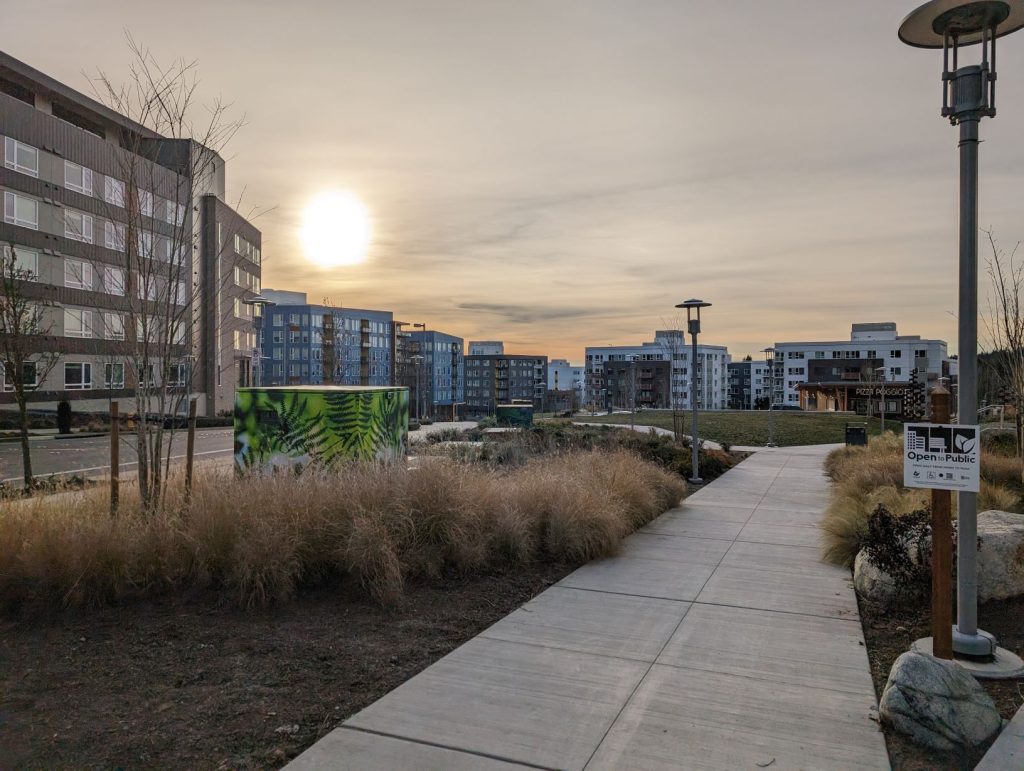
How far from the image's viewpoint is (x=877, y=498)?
9031 mm

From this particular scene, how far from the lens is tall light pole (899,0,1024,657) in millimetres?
4867

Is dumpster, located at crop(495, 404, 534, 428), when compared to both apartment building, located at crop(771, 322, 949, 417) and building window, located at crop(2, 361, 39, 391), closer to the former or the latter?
building window, located at crop(2, 361, 39, 391)

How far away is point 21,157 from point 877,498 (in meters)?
42.0

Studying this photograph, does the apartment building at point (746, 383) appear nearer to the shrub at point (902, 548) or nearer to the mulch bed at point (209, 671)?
the shrub at point (902, 548)

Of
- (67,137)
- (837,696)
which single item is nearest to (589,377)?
(67,137)

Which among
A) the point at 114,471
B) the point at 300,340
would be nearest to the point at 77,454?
the point at 114,471

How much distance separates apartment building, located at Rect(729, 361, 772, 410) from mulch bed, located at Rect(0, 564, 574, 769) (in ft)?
459

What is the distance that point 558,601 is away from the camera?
21.5 feet

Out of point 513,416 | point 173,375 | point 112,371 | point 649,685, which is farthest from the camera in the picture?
point 513,416

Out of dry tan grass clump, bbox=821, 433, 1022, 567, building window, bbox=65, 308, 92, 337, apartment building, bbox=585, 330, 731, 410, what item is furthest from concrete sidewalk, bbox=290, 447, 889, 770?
apartment building, bbox=585, 330, 731, 410

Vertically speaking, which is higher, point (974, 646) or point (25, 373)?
point (25, 373)

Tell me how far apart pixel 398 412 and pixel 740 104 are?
8185 millimetres

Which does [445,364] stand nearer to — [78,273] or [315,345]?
[315,345]

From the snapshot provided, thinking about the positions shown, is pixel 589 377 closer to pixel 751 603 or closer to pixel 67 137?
pixel 67 137
